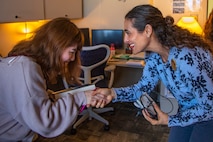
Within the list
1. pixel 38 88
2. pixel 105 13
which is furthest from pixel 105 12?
pixel 38 88

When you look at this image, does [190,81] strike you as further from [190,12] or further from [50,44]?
[190,12]

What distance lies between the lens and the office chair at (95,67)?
2.75m

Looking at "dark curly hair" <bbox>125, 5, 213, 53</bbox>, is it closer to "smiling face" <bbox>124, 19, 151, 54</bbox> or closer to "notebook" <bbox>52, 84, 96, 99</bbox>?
"smiling face" <bbox>124, 19, 151, 54</bbox>

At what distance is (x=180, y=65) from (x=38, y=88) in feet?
2.44

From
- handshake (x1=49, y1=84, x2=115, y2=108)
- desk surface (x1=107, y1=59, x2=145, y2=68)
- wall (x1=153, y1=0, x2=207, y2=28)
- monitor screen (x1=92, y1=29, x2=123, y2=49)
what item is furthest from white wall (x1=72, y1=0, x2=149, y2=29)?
handshake (x1=49, y1=84, x2=115, y2=108)

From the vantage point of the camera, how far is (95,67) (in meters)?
2.86

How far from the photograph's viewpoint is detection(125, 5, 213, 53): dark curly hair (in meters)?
1.36

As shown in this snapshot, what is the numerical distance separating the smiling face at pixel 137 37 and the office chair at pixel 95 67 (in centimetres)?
129

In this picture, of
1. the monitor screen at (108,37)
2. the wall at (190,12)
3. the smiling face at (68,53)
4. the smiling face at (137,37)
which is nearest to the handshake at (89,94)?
the smiling face at (68,53)

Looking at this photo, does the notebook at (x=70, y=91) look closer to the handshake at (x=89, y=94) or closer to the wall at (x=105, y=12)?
the handshake at (x=89, y=94)

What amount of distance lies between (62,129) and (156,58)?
749 millimetres

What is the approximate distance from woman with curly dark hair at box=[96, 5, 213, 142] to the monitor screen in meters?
2.19

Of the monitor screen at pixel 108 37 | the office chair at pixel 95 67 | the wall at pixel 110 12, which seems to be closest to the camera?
the office chair at pixel 95 67

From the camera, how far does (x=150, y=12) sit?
1.36 m
